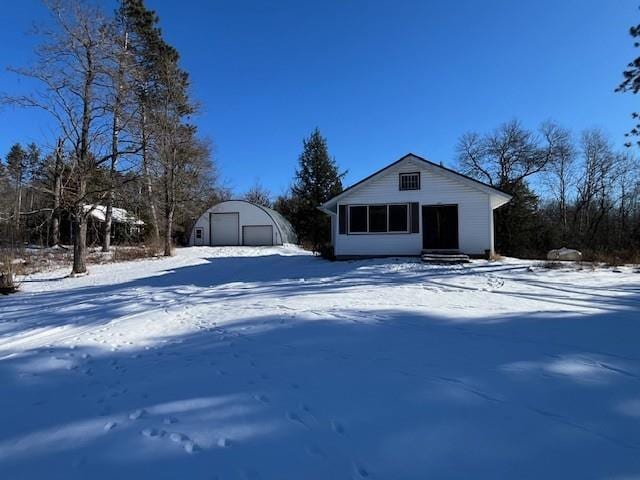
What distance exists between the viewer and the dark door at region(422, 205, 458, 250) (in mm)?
17141

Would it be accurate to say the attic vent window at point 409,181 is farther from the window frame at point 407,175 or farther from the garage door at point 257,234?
the garage door at point 257,234

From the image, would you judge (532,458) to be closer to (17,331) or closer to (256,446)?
(256,446)


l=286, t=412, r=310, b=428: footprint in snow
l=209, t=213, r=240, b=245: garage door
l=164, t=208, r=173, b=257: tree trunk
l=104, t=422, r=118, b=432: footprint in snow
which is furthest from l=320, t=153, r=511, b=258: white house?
l=209, t=213, r=240, b=245: garage door

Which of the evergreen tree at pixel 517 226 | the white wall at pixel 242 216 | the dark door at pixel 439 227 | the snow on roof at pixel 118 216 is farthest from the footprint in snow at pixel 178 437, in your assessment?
the evergreen tree at pixel 517 226

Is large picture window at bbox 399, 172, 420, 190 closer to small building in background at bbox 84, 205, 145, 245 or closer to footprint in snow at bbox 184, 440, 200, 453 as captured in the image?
footprint in snow at bbox 184, 440, 200, 453

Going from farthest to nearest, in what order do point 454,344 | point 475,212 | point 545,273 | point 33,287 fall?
point 475,212 < point 33,287 < point 545,273 < point 454,344

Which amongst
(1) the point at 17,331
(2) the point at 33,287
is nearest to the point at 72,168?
(2) the point at 33,287

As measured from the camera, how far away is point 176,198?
1027 inches

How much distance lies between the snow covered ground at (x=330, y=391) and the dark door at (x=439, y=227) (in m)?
9.04

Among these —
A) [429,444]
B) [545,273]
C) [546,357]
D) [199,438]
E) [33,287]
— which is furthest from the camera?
[33,287]

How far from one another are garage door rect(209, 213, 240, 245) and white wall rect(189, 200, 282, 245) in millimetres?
323

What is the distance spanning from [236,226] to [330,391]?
1143 inches

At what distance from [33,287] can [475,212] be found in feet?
56.4

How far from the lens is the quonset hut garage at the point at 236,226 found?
31.5 metres
